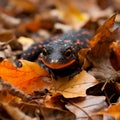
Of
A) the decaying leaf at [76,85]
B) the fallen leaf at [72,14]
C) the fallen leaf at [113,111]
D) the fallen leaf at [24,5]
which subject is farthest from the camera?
the fallen leaf at [24,5]

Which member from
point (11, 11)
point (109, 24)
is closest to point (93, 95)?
point (109, 24)

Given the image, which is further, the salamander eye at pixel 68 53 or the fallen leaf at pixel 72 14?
the fallen leaf at pixel 72 14

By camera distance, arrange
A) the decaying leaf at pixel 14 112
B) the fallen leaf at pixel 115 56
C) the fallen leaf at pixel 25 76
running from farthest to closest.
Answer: the fallen leaf at pixel 115 56, the fallen leaf at pixel 25 76, the decaying leaf at pixel 14 112

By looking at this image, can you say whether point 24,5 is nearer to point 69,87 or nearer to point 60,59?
point 60,59

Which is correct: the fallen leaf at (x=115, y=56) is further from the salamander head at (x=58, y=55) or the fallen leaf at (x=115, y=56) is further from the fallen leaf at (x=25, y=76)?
the fallen leaf at (x=25, y=76)

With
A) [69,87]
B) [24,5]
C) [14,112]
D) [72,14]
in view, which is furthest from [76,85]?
[24,5]

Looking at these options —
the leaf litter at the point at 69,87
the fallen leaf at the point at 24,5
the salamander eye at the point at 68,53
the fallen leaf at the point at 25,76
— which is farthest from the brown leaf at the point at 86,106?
the fallen leaf at the point at 24,5

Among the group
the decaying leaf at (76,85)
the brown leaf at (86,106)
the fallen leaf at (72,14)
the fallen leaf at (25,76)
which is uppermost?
the fallen leaf at (25,76)
